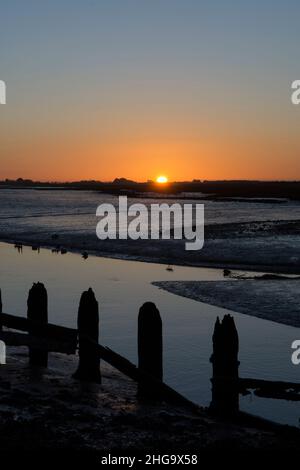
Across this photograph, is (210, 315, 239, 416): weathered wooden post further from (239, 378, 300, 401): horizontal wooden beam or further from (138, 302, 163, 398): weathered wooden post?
(138, 302, 163, 398): weathered wooden post

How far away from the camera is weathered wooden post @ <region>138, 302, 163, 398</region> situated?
802 cm

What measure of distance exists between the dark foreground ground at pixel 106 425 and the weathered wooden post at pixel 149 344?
250 mm

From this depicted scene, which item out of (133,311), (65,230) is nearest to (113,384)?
(133,311)

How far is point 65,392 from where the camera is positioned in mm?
7836

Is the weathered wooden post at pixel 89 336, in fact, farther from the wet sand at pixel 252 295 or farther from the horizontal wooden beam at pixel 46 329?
the wet sand at pixel 252 295

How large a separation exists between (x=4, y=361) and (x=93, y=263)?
673 inches

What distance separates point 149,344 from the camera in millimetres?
8070

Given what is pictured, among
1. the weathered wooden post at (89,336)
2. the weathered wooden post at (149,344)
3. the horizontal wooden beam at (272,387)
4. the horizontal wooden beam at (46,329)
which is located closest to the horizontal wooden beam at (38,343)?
the horizontal wooden beam at (46,329)

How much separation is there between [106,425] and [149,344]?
163 cm

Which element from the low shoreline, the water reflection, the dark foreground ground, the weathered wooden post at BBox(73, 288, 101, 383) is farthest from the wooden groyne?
the low shoreline

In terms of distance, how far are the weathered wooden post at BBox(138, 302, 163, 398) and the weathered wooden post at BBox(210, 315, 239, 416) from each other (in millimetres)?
912

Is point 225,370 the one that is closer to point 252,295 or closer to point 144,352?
point 144,352
